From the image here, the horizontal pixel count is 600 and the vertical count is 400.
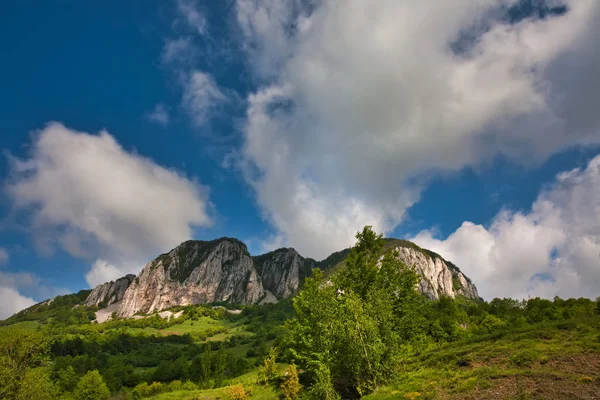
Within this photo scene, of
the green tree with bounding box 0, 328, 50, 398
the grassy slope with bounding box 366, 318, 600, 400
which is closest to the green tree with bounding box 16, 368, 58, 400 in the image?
the green tree with bounding box 0, 328, 50, 398

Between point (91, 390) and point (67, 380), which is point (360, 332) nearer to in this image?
point (91, 390)

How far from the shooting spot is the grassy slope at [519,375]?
724 inches

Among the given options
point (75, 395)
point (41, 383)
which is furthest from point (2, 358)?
point (75, 395)

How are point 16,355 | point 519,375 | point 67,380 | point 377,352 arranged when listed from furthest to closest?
point 67,380 → point 16,355 → point 377,352 → point 519,375

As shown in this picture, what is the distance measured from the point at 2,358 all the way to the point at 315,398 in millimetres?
58230

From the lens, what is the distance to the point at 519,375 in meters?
21.7

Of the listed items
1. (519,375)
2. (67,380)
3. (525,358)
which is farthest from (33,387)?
(525,358)

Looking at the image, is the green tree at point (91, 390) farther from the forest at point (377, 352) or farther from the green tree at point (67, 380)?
the forest at point (377, 352)

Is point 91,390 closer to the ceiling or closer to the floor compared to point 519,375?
closer to the floor

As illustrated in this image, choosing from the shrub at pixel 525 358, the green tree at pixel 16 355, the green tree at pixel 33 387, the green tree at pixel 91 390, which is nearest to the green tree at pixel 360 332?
the shrub at pixel 525 358

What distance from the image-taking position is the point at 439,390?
2188cm

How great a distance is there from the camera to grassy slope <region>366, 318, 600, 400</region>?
18391 mm

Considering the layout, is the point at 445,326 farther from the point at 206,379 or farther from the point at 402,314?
the point at 206,379

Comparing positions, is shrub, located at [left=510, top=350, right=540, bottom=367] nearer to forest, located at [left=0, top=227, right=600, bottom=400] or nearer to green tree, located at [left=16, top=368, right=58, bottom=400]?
forest, located at [left=0, top=227, right=600, bottom=400]
